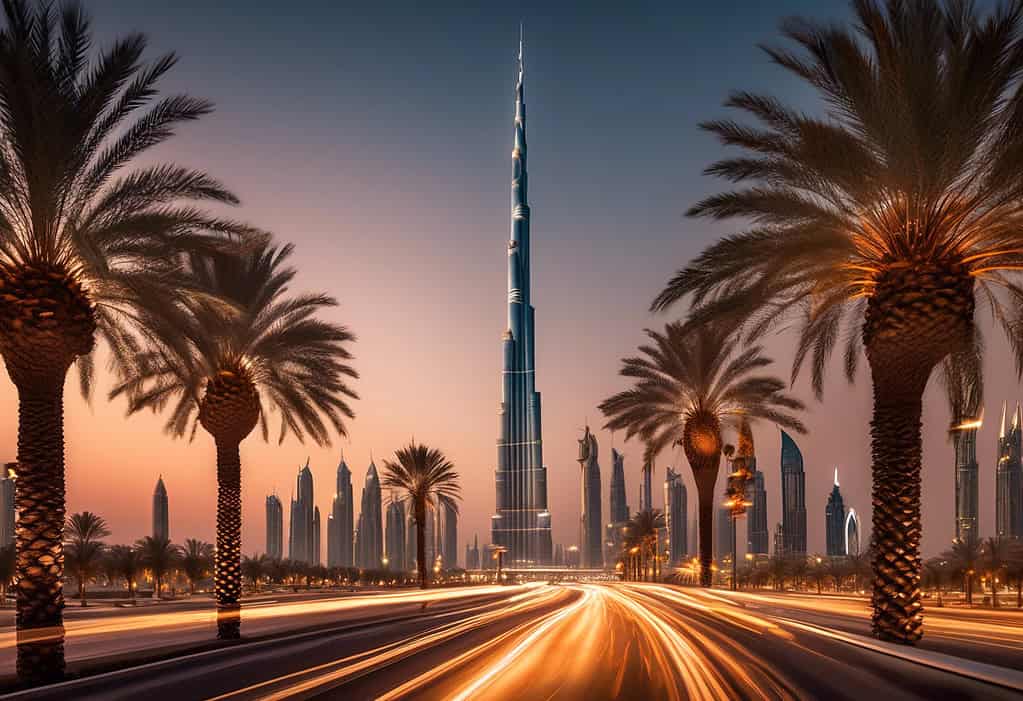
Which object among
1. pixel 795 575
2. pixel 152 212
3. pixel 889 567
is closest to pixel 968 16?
pixel 889 567

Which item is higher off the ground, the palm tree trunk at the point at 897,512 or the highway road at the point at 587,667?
Result: the palm tree trunk at the point at 897,512

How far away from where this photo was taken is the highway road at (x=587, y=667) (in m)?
11.0

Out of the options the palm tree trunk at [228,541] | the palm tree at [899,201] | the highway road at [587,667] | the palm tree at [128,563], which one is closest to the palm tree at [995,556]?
the highway road at [587,667]

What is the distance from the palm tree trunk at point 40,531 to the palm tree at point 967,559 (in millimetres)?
55836

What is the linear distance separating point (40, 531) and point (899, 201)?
1549cm

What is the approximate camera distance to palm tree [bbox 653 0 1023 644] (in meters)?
13.9

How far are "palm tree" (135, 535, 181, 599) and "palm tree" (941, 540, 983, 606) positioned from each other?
5140cm

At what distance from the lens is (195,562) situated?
62031mm

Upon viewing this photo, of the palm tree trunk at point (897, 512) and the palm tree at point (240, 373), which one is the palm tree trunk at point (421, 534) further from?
the palm tree trunk at point (897, 512)

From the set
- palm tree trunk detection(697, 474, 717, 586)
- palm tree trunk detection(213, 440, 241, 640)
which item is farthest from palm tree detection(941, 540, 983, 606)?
palm tree trunk detection(213, 440, 241, 640)

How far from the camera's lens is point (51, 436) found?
14.8m

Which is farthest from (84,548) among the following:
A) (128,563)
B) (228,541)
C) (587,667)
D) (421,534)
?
(587,667)

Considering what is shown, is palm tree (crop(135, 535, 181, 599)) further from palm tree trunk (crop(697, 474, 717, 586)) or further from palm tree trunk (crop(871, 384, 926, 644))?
palm tree trunk (crop(871, 384, 926, 644))

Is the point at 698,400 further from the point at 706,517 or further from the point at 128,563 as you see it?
the point at 128,563
